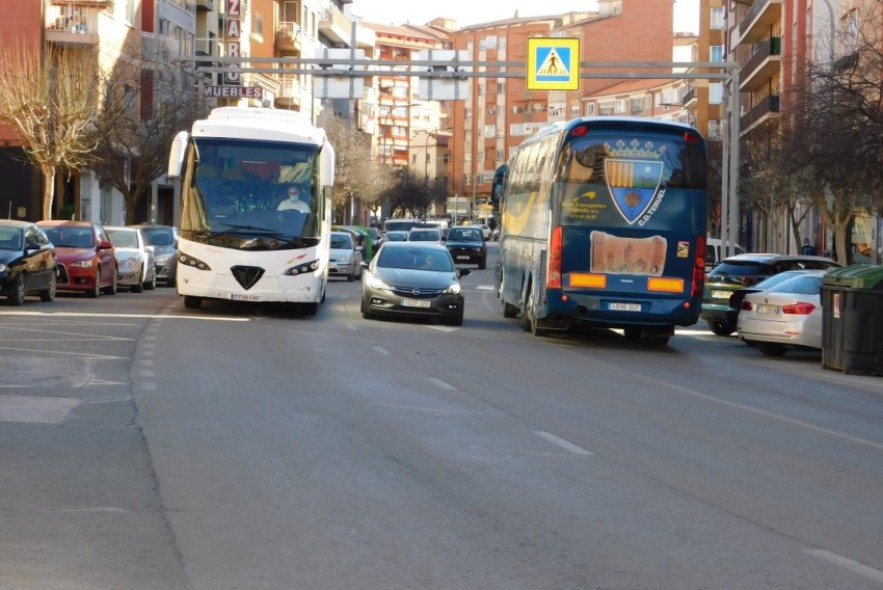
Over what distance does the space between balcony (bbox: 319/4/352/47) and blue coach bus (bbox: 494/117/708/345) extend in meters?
86.0

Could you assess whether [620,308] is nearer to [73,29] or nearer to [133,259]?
[133,259]

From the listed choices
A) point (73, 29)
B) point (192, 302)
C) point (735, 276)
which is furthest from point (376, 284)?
point (73, 29)

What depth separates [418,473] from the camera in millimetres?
Answer: 10734

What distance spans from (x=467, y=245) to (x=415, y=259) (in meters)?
38.2

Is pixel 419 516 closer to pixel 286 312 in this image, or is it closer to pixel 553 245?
pixel 553 245

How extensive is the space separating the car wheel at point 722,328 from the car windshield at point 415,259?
17.5 ft

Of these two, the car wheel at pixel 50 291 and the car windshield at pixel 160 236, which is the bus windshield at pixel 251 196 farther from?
the car windshield at pixel 160 236

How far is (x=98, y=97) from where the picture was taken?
2068 inches

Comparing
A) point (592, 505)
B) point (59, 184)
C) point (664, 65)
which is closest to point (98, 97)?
point (59, 184)

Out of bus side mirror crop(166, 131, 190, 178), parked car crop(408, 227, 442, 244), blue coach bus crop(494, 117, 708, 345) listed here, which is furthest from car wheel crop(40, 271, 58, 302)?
parked car crop(408, 227, 442, 244)

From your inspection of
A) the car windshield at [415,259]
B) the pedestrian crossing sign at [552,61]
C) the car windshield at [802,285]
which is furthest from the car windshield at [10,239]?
the car windshield at [802,285]

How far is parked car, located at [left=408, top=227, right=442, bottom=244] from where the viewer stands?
66.2 metres

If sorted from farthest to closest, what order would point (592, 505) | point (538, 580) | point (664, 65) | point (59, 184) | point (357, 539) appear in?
point (59, 184) < point (664, 65) < point (592, 505) < point (357, 539) < point (538, 580)

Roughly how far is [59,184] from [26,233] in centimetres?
2825
